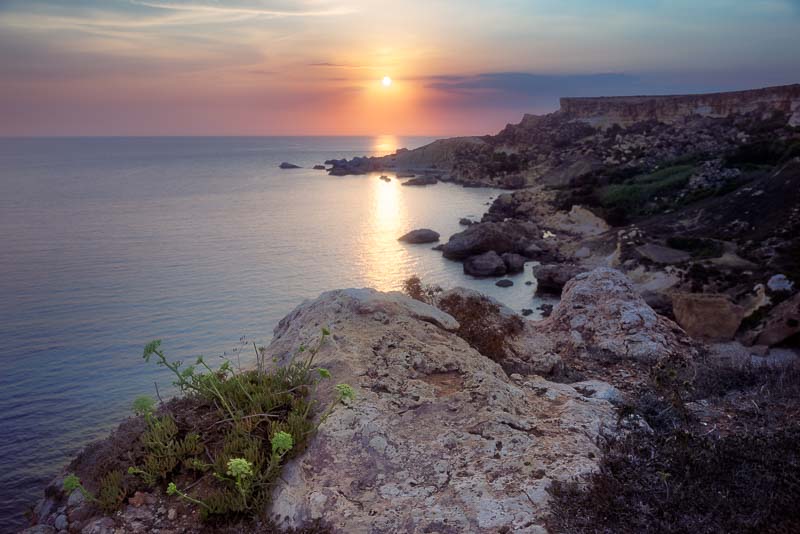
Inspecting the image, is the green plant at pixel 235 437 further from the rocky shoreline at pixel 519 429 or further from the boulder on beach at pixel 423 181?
the boulder on beach at pixel 423 181

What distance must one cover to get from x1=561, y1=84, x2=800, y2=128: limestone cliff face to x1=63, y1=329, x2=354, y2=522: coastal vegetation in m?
76.0

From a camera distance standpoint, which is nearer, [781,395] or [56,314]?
[781,395]

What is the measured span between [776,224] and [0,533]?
2991cm

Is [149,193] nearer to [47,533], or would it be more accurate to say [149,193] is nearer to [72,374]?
[72,374]

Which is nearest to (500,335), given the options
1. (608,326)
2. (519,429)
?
(608,326)

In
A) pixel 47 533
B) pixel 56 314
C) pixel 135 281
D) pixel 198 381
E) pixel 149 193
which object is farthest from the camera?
pixel 149 193

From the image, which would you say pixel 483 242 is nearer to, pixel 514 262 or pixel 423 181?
pixel 514 262

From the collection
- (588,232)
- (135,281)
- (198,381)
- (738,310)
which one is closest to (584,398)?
(198,381)

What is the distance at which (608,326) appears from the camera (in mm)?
12258

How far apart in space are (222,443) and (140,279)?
2612 centimetres

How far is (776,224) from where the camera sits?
25.4 m

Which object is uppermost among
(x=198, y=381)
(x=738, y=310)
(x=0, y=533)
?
(x=198, y=381)

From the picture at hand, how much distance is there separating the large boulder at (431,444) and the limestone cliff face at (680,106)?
74.1 m

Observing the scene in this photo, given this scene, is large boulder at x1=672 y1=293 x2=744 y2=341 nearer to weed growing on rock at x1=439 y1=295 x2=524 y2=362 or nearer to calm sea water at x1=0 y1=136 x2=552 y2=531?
weed growing on rock at x1=439 y1=295 x2=524 y2=362
